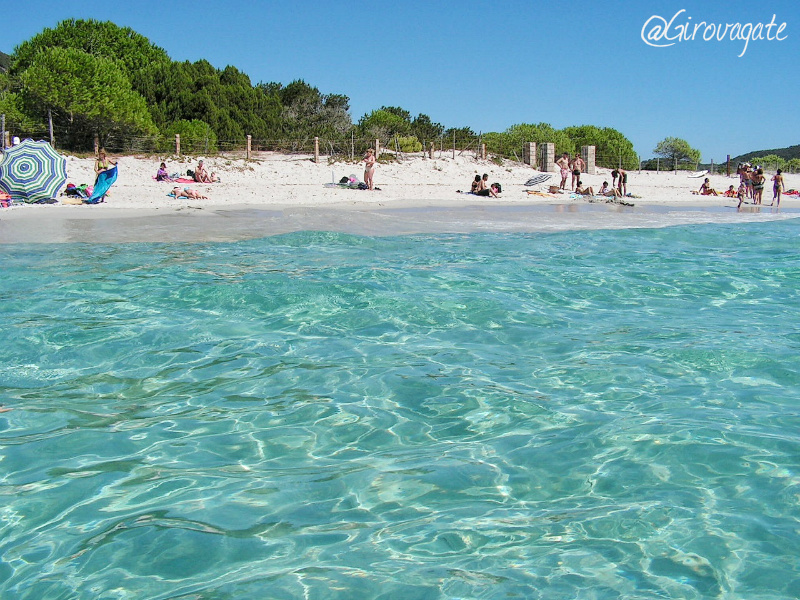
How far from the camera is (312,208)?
18.2 meters

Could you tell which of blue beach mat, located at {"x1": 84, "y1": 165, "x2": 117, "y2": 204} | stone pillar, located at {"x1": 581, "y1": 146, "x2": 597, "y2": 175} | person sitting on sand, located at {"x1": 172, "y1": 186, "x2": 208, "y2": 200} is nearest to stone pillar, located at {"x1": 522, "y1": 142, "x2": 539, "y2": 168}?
stone pillar, located at {"x1": 581, "y1": 146, "x2": 597, "y2": 175}

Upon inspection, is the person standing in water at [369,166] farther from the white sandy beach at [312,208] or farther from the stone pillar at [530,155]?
the stone pillar at [530,155]

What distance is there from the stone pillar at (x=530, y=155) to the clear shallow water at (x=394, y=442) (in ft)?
96.5

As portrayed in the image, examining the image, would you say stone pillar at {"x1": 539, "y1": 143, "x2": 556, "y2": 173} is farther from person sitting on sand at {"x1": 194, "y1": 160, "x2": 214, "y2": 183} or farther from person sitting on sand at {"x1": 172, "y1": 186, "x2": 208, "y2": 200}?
person sitting on sand at {"x1": 172, "y1": 186, "x2": 208, "y2": 200}

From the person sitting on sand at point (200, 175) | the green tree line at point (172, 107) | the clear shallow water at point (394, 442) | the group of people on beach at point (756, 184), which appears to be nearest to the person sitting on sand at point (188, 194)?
the person sitting on sand at point (200, 175)

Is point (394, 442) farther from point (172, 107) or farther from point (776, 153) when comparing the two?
point (776, 153)

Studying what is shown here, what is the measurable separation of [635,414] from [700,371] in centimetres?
108

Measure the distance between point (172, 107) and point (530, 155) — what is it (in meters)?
16.8

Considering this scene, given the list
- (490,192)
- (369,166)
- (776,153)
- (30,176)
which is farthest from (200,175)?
(776,153)

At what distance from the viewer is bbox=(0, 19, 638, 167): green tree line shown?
26.9m

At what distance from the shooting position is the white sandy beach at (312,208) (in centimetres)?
1349

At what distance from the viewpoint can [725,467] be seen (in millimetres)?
3611

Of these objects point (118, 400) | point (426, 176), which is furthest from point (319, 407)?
point (426, 176)

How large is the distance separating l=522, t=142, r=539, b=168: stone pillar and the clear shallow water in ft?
96.5
